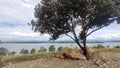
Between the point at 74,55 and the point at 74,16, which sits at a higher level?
the point at 74,16

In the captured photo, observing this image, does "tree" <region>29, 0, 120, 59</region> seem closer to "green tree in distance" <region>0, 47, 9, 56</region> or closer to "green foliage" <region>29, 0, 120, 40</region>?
"green foliage" <region>29, 0, 120, 40</region>

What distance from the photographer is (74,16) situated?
20094mm

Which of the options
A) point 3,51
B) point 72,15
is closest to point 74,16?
point 72,15

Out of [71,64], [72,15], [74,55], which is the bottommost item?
[71,64]

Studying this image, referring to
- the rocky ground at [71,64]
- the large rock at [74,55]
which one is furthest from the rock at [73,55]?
the rocky ground at [71,64]

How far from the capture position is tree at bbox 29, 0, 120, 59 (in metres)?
19.2

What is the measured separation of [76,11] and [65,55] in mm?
3554

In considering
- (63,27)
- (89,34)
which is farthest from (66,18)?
(89,34)

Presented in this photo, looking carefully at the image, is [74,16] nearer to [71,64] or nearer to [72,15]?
[72,15]

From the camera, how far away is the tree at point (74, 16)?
19172 millimetres

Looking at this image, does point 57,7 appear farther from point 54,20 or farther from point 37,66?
point 37,66

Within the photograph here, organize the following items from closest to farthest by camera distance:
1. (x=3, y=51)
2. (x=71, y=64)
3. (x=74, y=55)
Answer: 1. (x=71, y=64)
2. (x=74, y=55)
3. (x=3, y=51)

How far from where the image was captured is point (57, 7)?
1947cm

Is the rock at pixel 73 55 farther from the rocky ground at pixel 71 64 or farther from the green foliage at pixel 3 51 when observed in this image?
the green foliage at pixel 3 51
